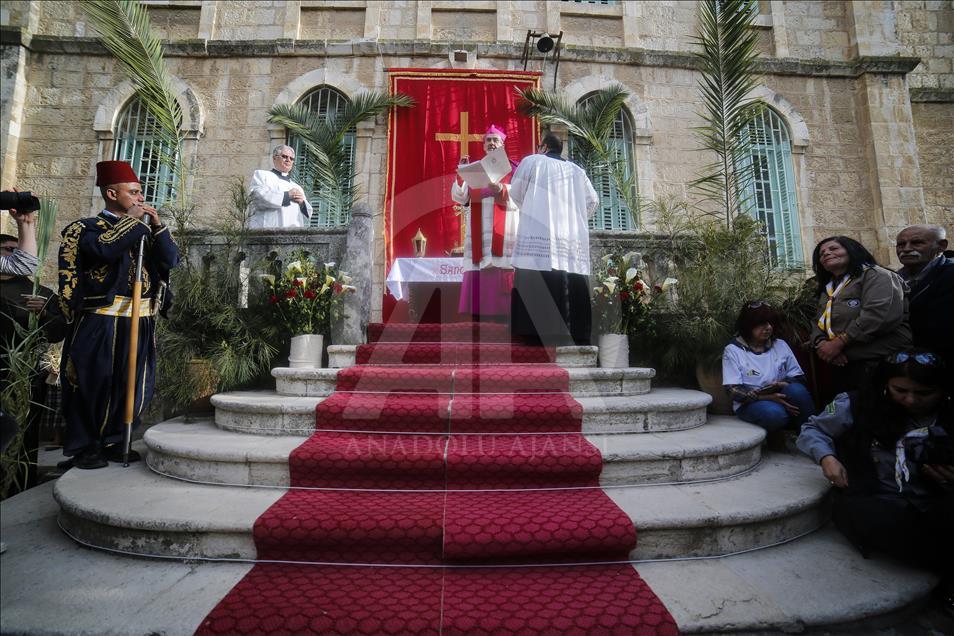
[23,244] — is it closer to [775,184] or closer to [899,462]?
[899,462]

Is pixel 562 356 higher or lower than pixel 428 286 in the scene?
Answer: lower

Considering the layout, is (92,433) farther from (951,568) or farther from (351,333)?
(951,568)

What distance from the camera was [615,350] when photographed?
440 cm

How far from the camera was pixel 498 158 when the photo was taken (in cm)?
471

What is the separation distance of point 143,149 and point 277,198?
14.8 feet

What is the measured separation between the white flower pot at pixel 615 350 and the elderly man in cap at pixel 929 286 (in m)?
2.00

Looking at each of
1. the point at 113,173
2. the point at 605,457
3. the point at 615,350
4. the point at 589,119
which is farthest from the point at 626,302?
the point at 589,119

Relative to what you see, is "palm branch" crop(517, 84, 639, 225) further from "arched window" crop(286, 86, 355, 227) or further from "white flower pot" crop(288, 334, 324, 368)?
"white flower pot" crop(288, 334, 324, 368)

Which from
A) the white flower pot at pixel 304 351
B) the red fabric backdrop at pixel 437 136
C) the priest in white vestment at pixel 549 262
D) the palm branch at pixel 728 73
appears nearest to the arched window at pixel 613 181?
the red fabric backdrop at pixel 437 136

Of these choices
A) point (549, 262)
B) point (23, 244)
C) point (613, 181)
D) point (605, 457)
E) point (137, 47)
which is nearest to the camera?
point (605, 457)

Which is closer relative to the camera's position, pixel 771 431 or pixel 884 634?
pixel 884 634

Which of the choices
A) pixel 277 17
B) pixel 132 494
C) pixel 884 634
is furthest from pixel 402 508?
pixel 277 17

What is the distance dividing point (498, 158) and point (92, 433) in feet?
13.0

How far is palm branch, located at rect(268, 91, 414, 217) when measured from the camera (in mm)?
8281
